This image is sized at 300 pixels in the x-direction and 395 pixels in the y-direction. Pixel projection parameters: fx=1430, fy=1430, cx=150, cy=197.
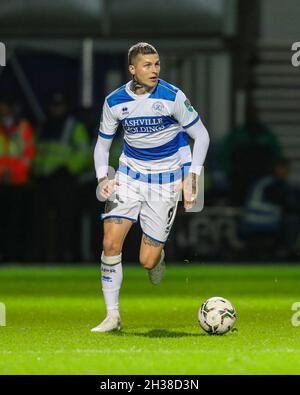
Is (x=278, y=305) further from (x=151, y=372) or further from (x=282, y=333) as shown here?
(x=151, y=372)

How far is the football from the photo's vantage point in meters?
11.4

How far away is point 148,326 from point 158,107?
80.0 inches

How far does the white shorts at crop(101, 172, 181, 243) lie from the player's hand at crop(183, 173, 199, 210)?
54cm

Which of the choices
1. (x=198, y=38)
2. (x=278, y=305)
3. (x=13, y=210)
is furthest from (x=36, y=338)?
(x=198, y=38)

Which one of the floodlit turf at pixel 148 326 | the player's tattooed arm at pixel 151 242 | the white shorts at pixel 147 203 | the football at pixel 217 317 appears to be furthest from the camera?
the player's tattooed arm at pixel 151 242

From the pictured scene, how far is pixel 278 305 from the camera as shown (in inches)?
600

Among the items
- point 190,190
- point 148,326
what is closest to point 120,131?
point 148,326

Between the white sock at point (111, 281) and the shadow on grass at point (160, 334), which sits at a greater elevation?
the white sock at point (111, 281)

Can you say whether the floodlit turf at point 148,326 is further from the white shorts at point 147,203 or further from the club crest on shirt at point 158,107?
the club crest on shirt at point 158,107

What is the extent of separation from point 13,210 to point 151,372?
540 inches

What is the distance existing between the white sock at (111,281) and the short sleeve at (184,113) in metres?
1.25

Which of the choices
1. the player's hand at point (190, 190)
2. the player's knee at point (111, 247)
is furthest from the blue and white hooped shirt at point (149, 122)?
the player's knee at point (111, 247)

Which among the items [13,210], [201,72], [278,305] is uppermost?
[201,72]

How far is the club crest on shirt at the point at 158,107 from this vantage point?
11852mm
